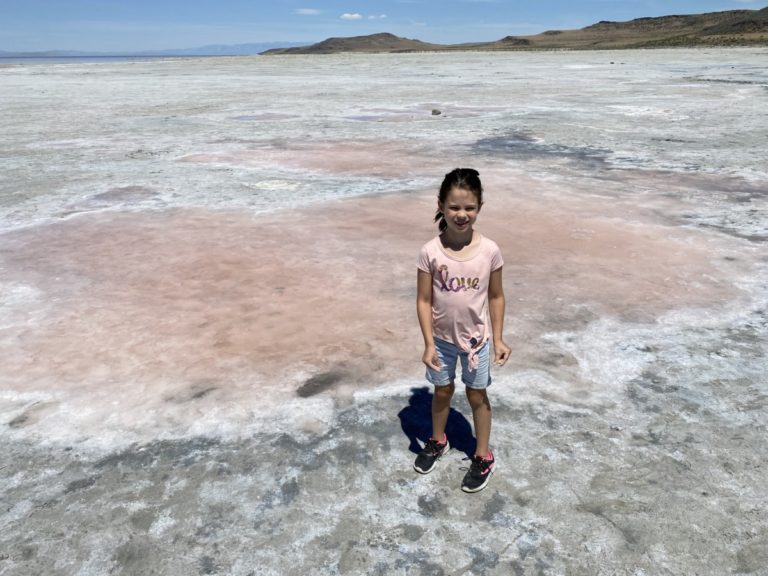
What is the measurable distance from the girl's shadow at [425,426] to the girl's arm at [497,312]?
0.53m

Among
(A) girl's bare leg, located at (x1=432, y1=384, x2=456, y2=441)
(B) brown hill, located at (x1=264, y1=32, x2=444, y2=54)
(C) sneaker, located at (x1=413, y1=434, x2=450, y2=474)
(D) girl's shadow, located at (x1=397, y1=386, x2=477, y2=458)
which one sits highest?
(A) girl's bare leg, located at (x1=432, y1=384, x2=456, y2=441)

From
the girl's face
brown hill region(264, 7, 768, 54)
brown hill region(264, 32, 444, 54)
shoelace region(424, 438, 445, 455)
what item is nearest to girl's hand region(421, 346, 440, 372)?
shoelace region(424, 438, 445, 455)

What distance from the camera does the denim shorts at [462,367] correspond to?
Answer: 2516 mm

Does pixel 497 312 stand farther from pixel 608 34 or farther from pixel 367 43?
pixel 367 43

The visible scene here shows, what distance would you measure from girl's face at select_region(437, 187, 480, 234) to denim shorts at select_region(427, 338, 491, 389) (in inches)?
19.8

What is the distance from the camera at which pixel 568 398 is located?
3.10 metres

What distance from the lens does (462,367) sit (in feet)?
8.44

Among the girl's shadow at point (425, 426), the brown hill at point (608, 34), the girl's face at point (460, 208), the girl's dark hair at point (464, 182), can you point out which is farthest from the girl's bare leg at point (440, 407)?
the brown hill at point (608, 34)

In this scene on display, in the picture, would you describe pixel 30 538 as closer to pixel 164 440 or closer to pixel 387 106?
pixel 164 440

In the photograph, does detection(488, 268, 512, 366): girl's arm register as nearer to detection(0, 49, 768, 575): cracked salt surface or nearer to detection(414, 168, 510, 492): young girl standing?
detection(414, 168, 510, 492): young girl standing

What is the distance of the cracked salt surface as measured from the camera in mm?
2268

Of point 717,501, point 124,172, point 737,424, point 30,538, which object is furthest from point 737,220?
point 124,172

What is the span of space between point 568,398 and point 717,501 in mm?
841

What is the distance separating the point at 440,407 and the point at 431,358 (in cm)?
29
